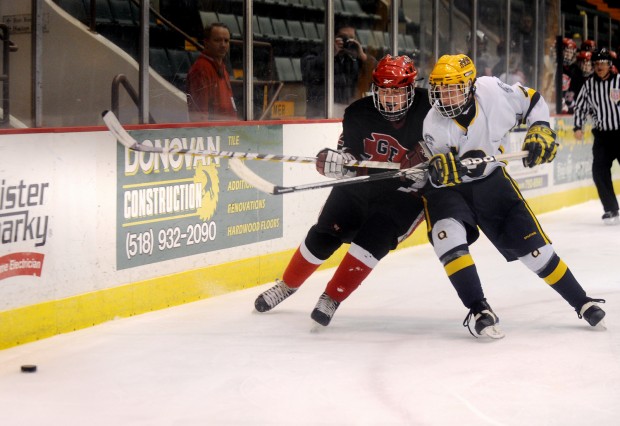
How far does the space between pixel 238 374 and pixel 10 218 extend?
1052 millimetres

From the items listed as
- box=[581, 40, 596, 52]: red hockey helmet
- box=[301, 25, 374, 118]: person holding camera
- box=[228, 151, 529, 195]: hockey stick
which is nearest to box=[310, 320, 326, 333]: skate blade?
box=[228, 151, 529, 195]: hockey stick

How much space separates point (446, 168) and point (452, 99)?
255mm

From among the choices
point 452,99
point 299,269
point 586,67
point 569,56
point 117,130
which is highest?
point 569,56

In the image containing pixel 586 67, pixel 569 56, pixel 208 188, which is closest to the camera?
pixel 208 188

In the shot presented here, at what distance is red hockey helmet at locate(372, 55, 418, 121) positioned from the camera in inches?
165

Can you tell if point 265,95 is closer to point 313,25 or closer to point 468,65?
point 313,25

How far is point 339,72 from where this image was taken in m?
6.60

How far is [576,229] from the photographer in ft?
25.8

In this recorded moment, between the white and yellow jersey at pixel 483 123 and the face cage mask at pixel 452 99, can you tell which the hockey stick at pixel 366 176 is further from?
the face cage mask at pixel 452 99

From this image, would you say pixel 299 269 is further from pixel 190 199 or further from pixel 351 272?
pixel 190 199

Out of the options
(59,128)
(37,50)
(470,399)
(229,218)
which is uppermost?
(37,50)

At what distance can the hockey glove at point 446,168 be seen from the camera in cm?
396

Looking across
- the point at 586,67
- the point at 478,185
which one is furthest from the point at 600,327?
the point at 586,67

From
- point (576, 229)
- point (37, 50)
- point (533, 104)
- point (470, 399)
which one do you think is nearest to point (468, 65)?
point (533, 104)
